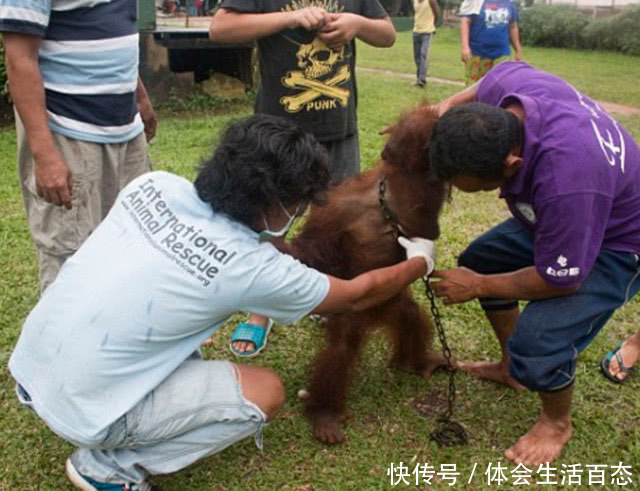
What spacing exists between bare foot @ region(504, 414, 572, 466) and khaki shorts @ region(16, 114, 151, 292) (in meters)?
1.76

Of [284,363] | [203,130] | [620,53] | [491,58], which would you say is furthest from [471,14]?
[620,53]

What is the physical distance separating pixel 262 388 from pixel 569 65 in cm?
1476

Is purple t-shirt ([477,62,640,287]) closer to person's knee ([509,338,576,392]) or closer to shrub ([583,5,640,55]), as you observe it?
person's knee ([509,338,576,392])

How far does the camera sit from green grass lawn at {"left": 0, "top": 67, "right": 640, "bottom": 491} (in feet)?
7.84

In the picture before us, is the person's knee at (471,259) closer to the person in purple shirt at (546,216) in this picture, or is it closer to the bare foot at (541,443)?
the person in purple shirt at (546,216)

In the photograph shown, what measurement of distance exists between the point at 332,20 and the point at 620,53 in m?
17.9

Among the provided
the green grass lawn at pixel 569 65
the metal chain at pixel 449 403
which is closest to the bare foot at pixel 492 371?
the metal chain at pixel 449 403

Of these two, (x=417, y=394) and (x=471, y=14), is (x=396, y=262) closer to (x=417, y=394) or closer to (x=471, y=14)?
(x=417, y=394)

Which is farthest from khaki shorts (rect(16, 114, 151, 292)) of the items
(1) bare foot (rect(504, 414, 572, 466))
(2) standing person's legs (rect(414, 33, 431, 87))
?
(2) standing person's legs (rect(414, 33, 431, 87))

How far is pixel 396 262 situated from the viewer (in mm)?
2508

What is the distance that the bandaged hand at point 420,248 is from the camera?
7.77ft

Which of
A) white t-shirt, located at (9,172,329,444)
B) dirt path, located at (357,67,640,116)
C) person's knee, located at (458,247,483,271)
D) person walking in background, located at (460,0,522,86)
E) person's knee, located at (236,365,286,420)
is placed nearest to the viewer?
white t-shirt, located at (9,172,329,444)

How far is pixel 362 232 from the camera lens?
2496 mm

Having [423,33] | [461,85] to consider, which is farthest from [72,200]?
[461,85]
